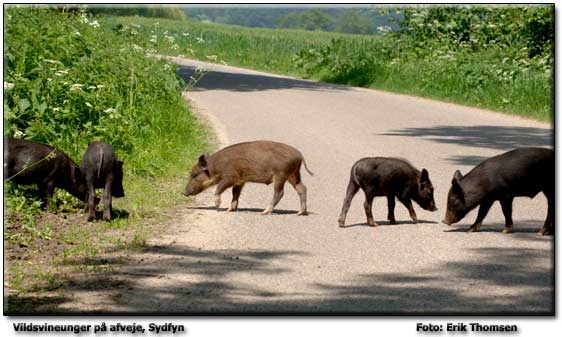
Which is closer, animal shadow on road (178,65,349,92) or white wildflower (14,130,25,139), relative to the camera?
white wildflower (14,130,25,139)

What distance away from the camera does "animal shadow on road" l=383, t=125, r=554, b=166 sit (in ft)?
61.8

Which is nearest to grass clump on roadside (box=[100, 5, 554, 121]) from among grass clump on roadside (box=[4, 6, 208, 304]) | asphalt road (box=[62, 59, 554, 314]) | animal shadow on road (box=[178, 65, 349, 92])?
animal shadow on road (box=[178, 65, 349, 92])

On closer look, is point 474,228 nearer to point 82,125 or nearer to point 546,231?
point 546,231

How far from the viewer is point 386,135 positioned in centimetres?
1978

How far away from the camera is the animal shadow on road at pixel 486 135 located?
18828mm

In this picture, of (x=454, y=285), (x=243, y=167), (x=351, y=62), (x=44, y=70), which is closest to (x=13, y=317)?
(x=454, y=285)

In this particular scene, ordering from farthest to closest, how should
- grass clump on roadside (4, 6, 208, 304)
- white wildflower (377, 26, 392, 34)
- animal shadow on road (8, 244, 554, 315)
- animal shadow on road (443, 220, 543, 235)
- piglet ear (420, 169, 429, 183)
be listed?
white wildflower (377, 26, 392, 34) → piglet ear (420, 169, 429, 183) → animal shadow on road (443, 220, 543, 235) → grass clump on roadside (4, 6, 208, 304) → animal shadow on road (8, 244, 554, 315)

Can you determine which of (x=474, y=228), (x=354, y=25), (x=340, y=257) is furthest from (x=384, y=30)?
(x=354, y=25)

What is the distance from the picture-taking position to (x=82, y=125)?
1416 centimetres

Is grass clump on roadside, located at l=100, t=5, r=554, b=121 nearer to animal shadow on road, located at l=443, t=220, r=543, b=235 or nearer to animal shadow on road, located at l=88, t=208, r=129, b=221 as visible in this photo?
animal shadow on road, located at l=88, t=208, r=129, b=221

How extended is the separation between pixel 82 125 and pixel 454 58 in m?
19.2

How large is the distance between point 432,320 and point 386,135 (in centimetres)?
1266

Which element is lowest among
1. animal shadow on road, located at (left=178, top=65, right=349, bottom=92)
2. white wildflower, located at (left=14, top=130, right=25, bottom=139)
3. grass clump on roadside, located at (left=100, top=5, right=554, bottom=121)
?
animal shadow on road, located at (left=178, top=65, right=349, bottom=92)

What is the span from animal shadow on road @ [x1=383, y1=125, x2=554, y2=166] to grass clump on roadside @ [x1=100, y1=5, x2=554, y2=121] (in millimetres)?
2341
